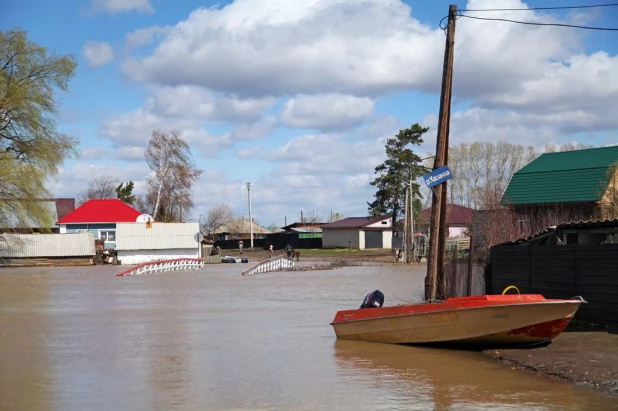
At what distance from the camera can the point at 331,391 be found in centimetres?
1263

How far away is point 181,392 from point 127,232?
50.8 m

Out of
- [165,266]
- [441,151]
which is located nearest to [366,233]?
[165,266]

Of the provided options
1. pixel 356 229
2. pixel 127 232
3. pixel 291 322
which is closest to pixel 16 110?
pixel 127 232

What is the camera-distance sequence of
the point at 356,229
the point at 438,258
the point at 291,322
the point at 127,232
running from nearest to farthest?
the point at 438,258 → the point at 291,322 → the point at 127,232 → the point at 356,229

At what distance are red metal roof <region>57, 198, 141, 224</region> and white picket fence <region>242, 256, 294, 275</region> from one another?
26091mm

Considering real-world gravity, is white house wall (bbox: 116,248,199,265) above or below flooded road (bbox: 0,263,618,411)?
above

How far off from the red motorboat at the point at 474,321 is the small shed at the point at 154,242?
156ft

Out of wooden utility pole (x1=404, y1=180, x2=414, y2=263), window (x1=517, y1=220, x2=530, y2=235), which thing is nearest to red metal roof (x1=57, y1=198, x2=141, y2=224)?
wooden utility pole (x1=404, y1=180, x2=414, y2=263)

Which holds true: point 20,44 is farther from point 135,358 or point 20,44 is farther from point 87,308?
point 135,358

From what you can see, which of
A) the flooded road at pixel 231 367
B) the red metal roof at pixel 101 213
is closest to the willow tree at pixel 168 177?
the red metal roof at pixel 101 213

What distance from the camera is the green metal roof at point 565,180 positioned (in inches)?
1766

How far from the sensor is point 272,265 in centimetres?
5444

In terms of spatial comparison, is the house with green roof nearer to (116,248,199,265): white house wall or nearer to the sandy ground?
the sandy ground

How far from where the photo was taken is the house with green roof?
43.9m
